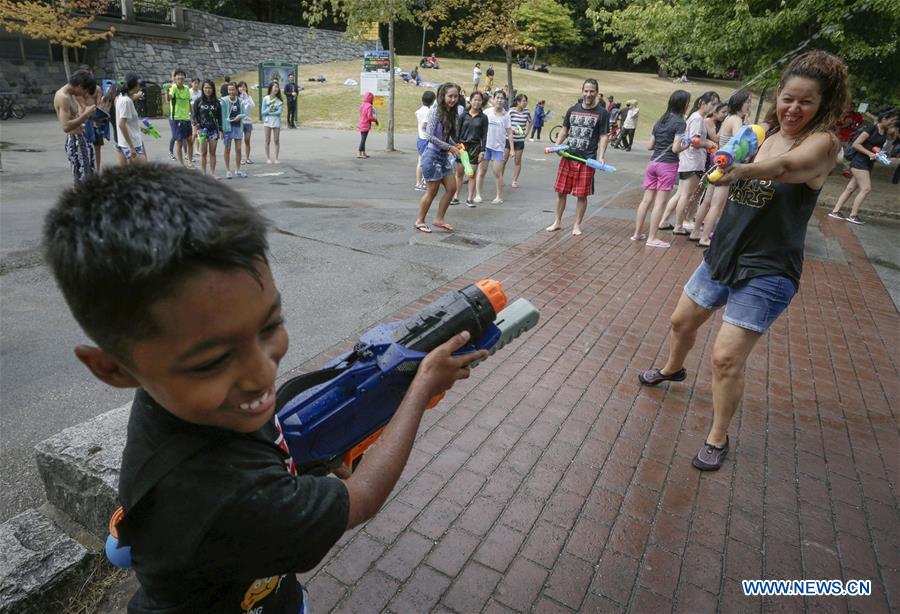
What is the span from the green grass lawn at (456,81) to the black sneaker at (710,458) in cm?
1946

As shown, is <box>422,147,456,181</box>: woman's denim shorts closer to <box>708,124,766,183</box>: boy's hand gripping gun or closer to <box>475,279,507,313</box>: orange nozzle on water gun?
<box>708,124,766,183</box>: boy's hand gripping gun

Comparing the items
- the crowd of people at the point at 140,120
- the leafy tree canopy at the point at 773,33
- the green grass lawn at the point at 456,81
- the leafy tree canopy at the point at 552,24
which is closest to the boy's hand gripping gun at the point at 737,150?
the crowd of people at the point at 140,120

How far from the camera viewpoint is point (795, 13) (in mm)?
9953

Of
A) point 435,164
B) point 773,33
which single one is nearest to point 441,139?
point 435,164

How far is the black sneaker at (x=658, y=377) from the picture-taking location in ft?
12.6

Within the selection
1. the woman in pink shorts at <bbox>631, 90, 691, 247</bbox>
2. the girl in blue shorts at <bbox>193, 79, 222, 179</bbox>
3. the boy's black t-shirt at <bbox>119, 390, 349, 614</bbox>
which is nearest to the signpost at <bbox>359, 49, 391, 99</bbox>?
the girl in blue shorts at <bbox>193, 79, 222, 179</bbox>

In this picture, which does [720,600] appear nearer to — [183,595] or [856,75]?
[183,595]

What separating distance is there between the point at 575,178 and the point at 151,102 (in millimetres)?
19115

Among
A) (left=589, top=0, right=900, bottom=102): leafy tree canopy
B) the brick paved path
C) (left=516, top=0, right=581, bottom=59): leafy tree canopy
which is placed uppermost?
(left=516, top=0, right=581, bottom=59): leafy tree canopy

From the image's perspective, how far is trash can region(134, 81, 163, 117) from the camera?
19.8m

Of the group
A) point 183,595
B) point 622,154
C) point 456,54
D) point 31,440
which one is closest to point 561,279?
point 31,440

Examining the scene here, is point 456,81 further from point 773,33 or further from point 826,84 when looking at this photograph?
point 826,84

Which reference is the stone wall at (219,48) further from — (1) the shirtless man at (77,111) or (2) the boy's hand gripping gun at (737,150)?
(2) the boy's hand gripping gun at (737,150)

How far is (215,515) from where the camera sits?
0.88 m
